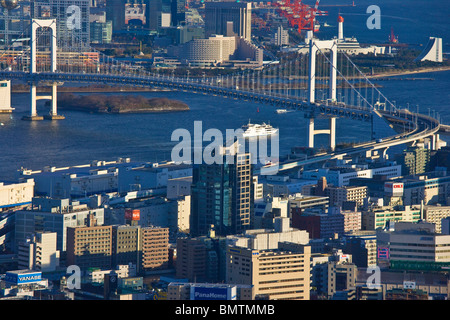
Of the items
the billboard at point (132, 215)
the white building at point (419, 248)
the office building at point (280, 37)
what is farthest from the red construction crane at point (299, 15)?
the white building at point (419, 248)

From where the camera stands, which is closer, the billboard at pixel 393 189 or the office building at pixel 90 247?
the office building at pixel 90 247

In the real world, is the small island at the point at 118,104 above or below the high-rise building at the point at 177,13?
below

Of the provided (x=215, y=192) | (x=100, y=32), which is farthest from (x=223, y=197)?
(x=100, y=32)

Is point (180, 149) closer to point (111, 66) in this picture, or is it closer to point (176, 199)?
point (176, 199)

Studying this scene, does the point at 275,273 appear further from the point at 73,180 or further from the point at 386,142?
the point at 386,142

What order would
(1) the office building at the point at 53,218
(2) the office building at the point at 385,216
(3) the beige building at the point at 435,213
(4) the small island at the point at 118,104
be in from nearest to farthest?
(1) the office building at the point at 53,218 < (2) the office building at the point at 385,216 < (3) the beige building at the point at 435,213 < (4) the small island at the point at 118,104

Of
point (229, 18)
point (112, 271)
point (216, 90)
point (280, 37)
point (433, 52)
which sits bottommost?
point (112, 271)

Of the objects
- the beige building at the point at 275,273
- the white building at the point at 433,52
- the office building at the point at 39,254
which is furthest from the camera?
the white building at the point at 433,52
